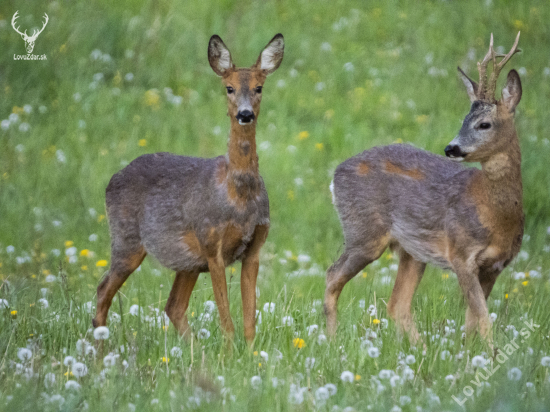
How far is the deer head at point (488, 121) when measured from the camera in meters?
5.98

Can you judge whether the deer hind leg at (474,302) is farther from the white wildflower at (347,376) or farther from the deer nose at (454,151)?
the white wildflower at (347,376)

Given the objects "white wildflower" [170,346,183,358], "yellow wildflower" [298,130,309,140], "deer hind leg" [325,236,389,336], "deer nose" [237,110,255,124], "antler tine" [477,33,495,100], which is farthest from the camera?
"yellow wildflower" [298,130,309,140]

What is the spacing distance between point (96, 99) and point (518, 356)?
342 inches

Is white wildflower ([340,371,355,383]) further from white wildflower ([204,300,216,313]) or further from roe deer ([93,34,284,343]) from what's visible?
white wildflower ([204,300,216,313])

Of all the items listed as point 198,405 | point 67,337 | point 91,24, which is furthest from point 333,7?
point 198,405

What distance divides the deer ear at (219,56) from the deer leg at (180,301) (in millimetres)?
1622

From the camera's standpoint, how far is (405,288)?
6945 millimetres

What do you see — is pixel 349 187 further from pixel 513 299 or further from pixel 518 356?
pixel 518 356

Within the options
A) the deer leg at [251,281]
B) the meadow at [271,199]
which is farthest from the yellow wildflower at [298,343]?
the deer leg at [251,281]

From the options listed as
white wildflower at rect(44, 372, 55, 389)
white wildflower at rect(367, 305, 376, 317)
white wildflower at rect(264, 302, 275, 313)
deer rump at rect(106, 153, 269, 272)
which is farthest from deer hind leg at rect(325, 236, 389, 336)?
white wildflower at rect(44, 372, 55, 389)

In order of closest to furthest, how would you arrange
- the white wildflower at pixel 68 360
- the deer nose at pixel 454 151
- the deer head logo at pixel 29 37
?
the white wildflower at pixel 68 360 → the deer nose at pixel 454 151 → the deer head logo at pixel 29 37

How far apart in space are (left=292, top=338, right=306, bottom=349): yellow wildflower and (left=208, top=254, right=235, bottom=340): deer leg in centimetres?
45

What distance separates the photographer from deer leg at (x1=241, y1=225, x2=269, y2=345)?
18.7ft

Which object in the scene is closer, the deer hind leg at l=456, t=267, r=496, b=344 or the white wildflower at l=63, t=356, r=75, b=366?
the white wildflower at l=63, t=356, r=75, b=366
